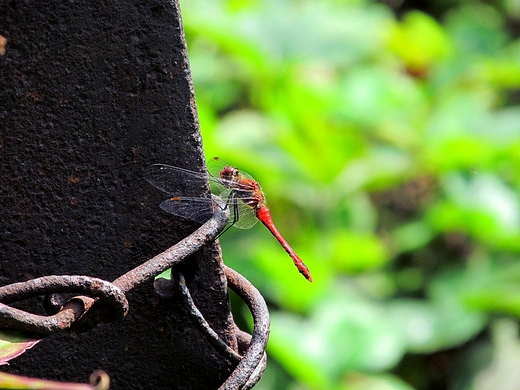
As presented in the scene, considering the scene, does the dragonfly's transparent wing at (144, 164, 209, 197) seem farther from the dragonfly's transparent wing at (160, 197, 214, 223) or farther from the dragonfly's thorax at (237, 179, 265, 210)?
the dragonfly's thorax at (237, 179, 265, 210)

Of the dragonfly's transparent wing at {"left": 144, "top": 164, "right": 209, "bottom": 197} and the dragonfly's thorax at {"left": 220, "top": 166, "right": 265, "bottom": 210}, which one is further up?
the dragonfly's transparent wing at {"left": 144, "top": 164, "right": 209, "bottom": 197}

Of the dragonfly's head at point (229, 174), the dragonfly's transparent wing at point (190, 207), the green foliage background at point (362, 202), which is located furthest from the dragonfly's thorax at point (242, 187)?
the green foliage background at point (362, 202)

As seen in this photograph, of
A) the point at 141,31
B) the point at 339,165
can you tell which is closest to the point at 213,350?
the point at 141,31

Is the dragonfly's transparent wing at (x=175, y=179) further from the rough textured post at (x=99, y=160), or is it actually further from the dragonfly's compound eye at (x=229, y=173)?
the dragonfly's compound eye at (x=229, y=173)

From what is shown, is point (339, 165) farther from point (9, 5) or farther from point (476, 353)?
point (9, 5)

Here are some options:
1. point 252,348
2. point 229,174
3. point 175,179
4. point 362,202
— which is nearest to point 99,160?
point 175,179

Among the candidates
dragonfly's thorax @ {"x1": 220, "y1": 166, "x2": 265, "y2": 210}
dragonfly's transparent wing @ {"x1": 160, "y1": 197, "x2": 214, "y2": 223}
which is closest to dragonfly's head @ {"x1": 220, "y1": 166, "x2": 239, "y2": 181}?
dragonfly's thorax @ {"x1": 220, "y1": 166, "x2": 265, "y2": 210}
